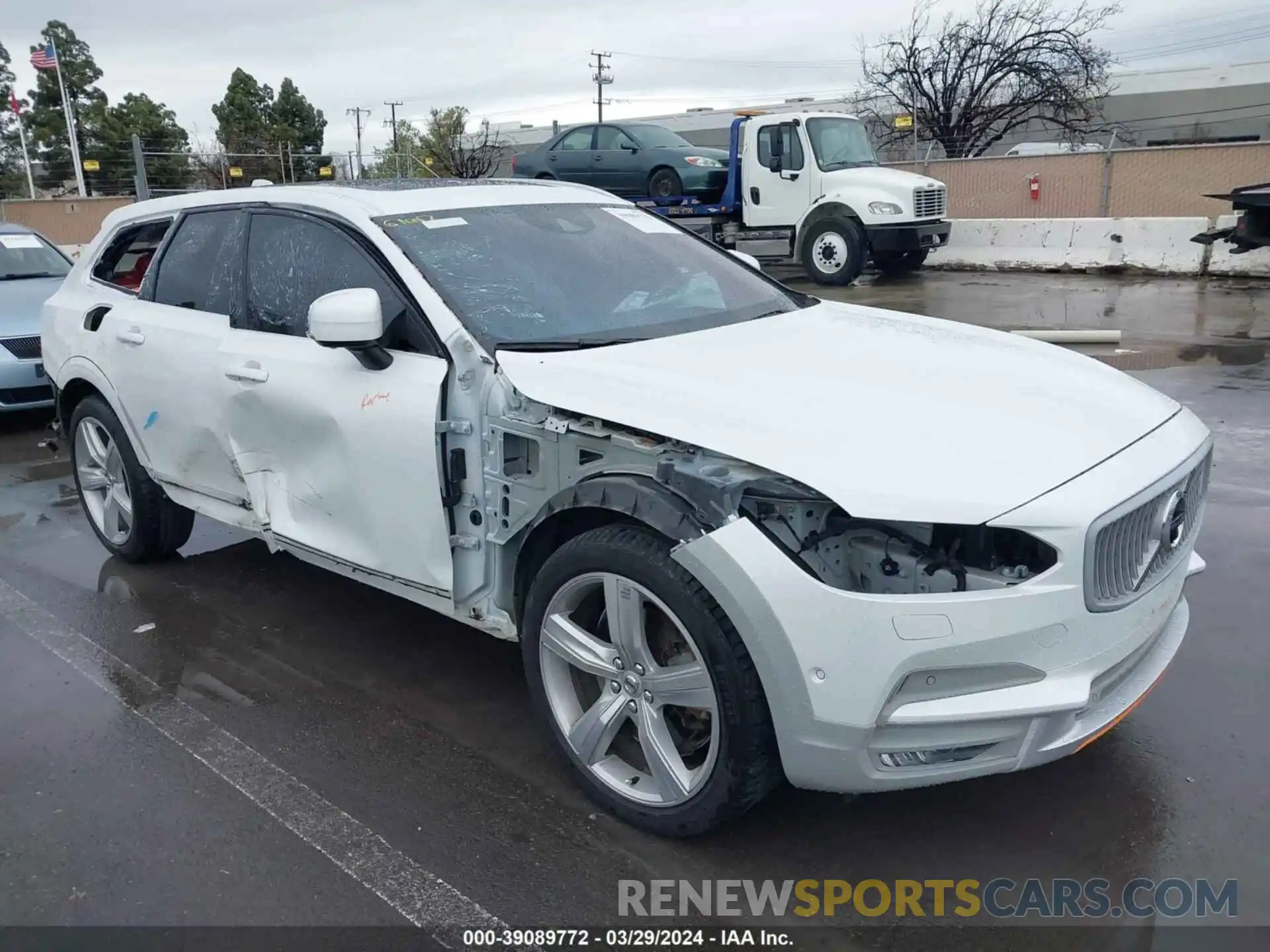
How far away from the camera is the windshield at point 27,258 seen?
9906mm

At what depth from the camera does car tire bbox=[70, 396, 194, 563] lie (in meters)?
5.13

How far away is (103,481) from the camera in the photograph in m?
5.44

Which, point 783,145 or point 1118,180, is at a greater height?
point 783,145

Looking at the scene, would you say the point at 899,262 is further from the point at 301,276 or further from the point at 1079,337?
the point at 301,276

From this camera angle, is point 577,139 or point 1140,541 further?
point 577,139

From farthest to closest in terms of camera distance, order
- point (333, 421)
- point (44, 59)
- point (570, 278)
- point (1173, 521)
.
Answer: point (44, 59) → point (570, 278) → point (333, 421) → point (1173, 521)

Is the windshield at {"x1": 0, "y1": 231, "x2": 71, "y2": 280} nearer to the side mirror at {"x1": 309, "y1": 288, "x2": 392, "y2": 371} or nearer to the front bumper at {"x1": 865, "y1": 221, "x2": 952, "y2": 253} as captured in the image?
the side mirror at {"x1": 309, "y1": 288, "x2": 392, "y2": 371}

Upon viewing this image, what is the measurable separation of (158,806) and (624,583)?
169cm

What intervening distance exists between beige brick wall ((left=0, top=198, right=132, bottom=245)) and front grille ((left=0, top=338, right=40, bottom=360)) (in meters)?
20.9

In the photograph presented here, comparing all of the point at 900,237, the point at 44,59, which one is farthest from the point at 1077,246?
the point at 44,59

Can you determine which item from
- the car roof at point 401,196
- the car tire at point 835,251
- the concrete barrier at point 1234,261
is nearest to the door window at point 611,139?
the car tire at point 835,251

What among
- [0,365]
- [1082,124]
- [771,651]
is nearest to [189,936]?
[771,651]

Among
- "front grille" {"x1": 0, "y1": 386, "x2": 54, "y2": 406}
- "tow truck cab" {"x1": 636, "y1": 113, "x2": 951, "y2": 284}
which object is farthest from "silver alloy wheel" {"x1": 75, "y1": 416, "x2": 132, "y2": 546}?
"tow truck cab" {"x1": 636, "y1": 113, "x2": 951, "y2": 284}

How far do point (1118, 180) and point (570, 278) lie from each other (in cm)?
1938
